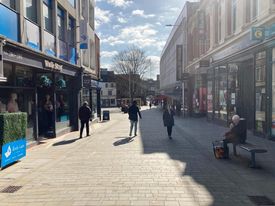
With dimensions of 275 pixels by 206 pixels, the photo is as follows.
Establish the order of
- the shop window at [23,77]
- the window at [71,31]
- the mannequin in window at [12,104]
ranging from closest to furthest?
the mannequin in window at [12,104] < the shop window at [23,77] < the window at [71,31]

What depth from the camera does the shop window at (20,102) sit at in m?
9.91

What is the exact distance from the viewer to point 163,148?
34.8ft

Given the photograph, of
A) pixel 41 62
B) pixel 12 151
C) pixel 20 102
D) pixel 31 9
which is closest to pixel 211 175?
pixel 12 151

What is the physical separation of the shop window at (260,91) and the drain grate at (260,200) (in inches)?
303

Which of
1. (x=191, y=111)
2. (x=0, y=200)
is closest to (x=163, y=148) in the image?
(x=0, y=200)

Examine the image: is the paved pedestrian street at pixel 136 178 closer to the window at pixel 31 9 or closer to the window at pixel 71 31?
the window at pixel 31 9

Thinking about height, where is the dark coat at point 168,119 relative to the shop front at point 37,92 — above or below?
below

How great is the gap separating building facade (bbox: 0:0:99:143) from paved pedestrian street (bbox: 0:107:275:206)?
2257mm

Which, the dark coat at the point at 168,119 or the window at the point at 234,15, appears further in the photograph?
the window at the point at 234,15

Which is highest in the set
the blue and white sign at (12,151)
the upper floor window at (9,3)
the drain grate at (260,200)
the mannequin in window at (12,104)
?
the upper floor window at (9,3)

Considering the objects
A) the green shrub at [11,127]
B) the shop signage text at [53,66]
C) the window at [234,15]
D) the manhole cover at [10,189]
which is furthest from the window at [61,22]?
the manhole cover at [10,189]

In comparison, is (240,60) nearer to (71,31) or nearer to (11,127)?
(71,31)

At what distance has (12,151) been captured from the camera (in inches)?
320

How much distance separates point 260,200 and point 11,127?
20.1ft
